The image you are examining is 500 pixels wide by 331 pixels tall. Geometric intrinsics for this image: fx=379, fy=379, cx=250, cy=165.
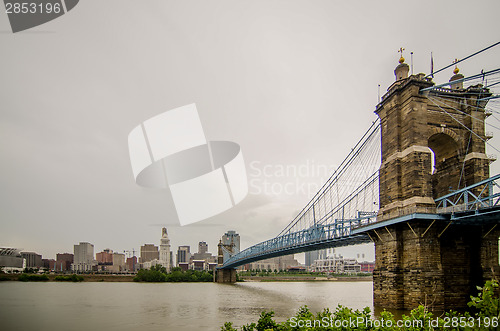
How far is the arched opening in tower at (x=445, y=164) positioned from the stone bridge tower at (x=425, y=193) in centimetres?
6

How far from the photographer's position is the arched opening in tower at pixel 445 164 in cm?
2398

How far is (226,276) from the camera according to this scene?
3561 inches

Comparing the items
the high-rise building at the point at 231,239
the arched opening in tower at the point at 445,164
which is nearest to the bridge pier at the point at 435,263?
the arched opening in tower at the point at 445,164

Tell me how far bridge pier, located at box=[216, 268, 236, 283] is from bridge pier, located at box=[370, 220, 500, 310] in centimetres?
7056

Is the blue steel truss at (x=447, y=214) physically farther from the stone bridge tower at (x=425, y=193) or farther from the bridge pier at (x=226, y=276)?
the bridge pier at (x=226, y=276)

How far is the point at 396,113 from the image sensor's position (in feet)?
77.6

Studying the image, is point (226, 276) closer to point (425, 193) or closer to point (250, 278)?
point (250, 278)

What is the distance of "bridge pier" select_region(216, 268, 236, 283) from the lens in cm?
8988

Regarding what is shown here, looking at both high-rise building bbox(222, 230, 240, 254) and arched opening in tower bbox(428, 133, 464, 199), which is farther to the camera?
high-rise building bbox(222, 230, 240, 254)

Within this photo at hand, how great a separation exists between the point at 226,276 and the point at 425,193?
74.8 m

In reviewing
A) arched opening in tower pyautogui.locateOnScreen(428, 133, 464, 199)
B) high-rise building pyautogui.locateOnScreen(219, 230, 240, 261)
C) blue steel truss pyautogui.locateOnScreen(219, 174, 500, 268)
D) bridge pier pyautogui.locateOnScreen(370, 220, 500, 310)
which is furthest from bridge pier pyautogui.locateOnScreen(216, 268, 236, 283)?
arched opening in tower pyautogui.locateOnScreen(428, 133, 464, 199)

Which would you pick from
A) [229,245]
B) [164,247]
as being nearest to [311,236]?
[229,245]

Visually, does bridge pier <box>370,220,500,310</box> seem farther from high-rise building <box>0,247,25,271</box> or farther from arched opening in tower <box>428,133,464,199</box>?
high-rise building <box>0,247,25,271</box>

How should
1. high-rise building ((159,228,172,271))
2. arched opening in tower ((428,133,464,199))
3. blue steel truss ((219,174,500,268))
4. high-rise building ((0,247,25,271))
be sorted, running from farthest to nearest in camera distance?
1. high-rise building ((159,228,172,271))
2. high-rise building ((0,247,25,271))
3. arched opening in tower ((428,133,464,199))
4. blue steel truss ((219,174,500,268))
